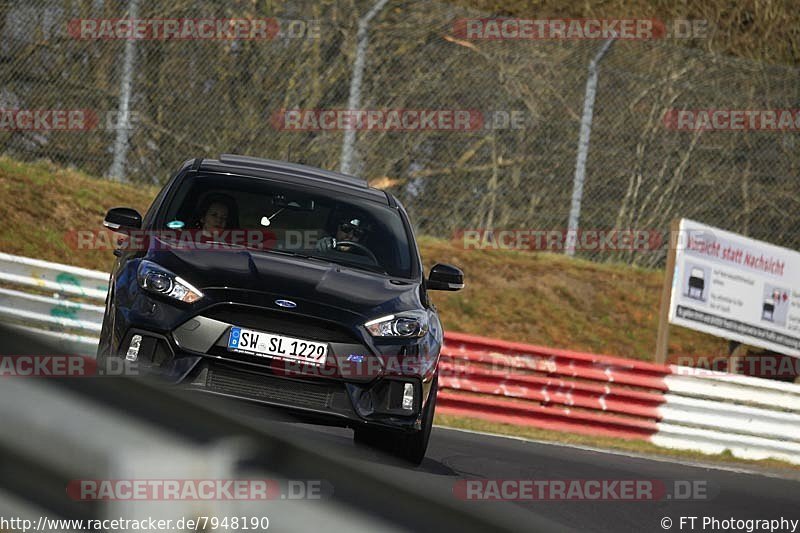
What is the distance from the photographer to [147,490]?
45.2 inches

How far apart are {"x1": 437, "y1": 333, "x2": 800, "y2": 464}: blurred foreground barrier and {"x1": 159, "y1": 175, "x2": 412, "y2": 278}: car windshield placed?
450 cm

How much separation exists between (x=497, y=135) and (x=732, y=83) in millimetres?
3583

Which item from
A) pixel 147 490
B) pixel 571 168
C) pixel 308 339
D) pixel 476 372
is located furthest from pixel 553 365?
pixel 147 490

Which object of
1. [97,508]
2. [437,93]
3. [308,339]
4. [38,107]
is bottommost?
[97,508]

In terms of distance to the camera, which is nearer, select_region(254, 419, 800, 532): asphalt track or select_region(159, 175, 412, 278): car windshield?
select_region(254, 419, 800, 532): asphalt track

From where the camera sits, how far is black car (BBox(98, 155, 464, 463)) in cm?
648

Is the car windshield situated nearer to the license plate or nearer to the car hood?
the car hood

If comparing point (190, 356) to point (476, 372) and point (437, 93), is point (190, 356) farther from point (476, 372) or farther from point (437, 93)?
point (437, 93)

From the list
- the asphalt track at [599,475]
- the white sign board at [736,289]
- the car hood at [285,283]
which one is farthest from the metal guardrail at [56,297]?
the white sign board at [736,289]

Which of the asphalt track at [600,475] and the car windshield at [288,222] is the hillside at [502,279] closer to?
the asphalt track at [600,475]

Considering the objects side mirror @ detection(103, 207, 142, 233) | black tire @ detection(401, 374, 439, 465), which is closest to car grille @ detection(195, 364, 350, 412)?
black tire @ detection(401, 374, 439, 465)

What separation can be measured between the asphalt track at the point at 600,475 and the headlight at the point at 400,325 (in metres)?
0.65

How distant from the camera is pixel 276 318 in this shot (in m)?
6.52

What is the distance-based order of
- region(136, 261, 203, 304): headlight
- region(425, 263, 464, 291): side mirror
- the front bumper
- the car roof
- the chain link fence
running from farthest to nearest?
the chain link fence, the car roof, region(425, 263, 464, 291): side mirror, region(136, 261, 203, 304): headlight, the front bumper
